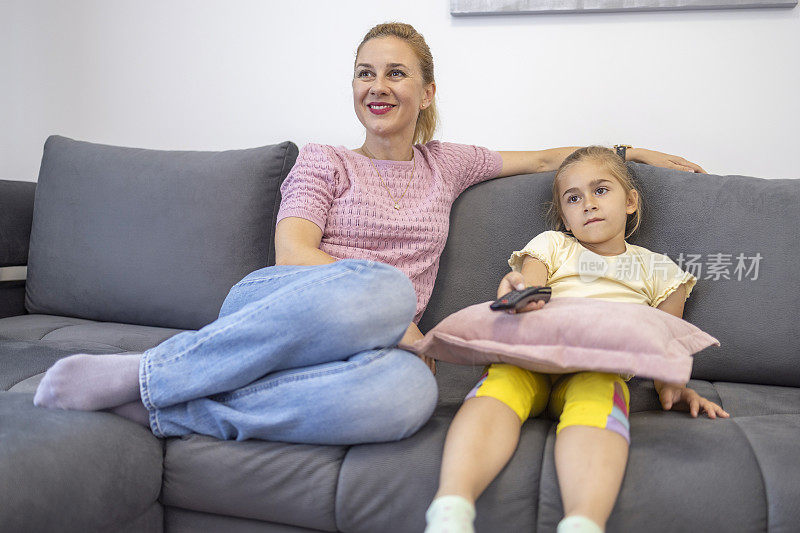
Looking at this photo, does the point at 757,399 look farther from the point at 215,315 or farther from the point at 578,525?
the point at 215,315

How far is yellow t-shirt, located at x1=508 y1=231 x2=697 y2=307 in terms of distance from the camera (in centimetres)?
137

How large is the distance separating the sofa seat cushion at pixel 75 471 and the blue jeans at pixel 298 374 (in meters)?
0.07

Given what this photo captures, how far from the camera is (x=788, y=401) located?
1.26 m

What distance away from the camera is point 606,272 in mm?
1393

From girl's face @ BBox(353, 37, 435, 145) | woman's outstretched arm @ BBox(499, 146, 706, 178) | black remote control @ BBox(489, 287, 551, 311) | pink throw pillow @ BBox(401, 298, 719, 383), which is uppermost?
girl's face @ BBox(353, 37, 435, 145)

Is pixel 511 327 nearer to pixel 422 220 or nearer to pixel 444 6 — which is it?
pixel 422 220

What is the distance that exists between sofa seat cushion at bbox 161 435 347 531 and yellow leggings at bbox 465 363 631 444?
291 mm

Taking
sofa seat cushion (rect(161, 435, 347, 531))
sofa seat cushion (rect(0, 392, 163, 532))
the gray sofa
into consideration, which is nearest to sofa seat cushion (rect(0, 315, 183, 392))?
the gray sofa

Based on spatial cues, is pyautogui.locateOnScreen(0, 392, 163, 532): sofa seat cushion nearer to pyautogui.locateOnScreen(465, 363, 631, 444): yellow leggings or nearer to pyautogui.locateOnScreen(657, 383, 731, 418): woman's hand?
pyautogui.locateOnScreen(465, 363, 631, 444): yellow leggings

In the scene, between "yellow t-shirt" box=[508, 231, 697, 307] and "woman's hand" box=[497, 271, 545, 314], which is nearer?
"woman's hand" box=[497, 271, 545, 314]

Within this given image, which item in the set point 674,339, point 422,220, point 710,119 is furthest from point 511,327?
point 710,119

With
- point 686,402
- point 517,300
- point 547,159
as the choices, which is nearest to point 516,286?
point 517,300

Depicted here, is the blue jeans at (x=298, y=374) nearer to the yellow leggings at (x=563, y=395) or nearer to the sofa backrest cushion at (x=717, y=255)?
the yellow leggings at (x=563, y=395)

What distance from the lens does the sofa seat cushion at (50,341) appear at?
1293 millimetres
